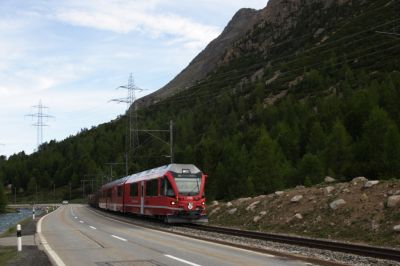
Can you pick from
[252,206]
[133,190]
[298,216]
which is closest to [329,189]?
[298,216]

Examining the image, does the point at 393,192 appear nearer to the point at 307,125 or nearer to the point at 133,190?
the point at 133,190

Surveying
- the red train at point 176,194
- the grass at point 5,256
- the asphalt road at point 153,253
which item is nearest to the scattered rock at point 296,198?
the red train at point 176,194

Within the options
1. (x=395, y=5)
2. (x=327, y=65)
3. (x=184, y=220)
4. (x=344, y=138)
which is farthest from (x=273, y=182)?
(x=395, y=5)

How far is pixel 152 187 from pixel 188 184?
9.81ft

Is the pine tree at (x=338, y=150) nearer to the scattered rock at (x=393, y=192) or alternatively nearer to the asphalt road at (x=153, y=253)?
the scattered rock at (x=393, y=192)

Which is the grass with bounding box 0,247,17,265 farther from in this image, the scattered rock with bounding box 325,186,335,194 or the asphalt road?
the scattered rock with bounding box 325,186,335,194

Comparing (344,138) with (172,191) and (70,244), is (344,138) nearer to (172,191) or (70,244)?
(172,191)

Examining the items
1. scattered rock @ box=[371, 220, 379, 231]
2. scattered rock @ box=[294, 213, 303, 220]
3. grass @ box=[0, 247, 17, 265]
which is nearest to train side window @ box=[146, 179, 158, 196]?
scattered rock @ box=[294, 213, 303, 220]

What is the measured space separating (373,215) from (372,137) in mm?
36812

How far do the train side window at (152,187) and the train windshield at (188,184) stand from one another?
6.24 feet

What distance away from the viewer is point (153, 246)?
17.6 m

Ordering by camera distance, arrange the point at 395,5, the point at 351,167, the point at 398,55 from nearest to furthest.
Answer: the point at 351,167 → the point at 398,55 → the point at 395,5

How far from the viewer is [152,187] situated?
105 ft

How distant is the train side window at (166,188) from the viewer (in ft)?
96.9
